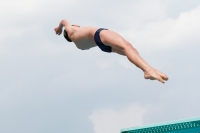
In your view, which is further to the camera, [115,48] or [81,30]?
[81,30]

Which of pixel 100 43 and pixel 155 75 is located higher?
pixel 100 43

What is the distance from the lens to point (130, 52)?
898cm

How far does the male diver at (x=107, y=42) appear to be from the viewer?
8.50 m

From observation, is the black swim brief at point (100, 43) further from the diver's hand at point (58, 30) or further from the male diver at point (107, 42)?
the diver's hand at point (58, 30)

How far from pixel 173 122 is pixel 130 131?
55.2 inches

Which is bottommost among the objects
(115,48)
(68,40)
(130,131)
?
(130,131)

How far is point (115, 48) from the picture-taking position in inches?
378

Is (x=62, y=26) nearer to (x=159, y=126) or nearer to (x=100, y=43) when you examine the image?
(x=100, y=43)

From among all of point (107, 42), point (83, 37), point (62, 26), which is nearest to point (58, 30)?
point (62, 26)

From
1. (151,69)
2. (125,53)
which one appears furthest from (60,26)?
(151,69)

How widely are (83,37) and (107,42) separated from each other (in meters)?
1.00

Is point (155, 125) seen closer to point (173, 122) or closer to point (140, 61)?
point (173, 122)

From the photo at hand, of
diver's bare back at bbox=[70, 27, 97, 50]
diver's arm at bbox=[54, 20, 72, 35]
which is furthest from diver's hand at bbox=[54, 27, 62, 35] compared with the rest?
diver's bare back at bbox=[70, 27, 97, 50]

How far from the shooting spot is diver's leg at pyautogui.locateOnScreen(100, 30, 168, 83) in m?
8.37
